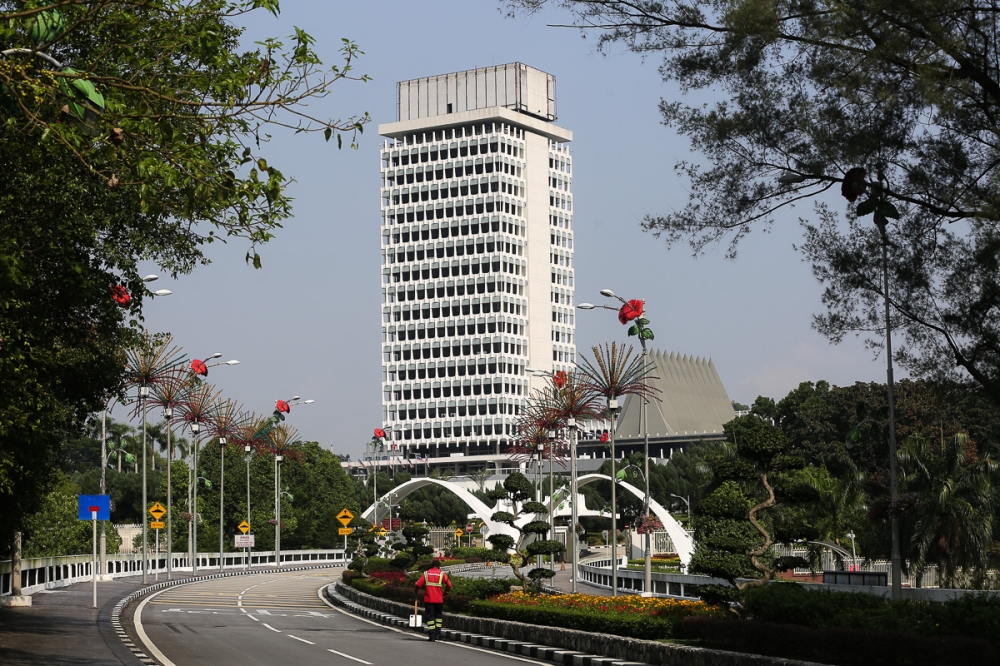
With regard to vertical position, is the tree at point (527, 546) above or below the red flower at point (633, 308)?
below

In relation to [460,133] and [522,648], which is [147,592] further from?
[460,133]

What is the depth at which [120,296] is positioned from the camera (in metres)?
22.6

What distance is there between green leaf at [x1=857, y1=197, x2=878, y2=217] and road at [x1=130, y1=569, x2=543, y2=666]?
913cm

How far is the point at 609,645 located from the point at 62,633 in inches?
493

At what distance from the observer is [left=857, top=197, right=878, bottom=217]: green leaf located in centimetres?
1812

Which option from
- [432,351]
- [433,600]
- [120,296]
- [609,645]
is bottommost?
[609,645]

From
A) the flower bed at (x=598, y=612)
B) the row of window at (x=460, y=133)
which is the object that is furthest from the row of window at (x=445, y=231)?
the flower bed at (x=598, y=612)

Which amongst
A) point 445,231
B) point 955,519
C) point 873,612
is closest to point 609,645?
point 873,612

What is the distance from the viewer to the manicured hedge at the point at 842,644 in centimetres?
1445

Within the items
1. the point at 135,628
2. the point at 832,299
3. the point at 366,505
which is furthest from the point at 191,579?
the point at 366,505

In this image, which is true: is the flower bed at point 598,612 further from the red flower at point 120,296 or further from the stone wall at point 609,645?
the red flower at point 120,296

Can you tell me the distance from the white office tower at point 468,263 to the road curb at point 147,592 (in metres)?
82.6

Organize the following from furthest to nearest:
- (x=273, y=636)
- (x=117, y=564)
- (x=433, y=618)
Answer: (x=117, y=564), (x=273, y=636), (x=433, y=618)

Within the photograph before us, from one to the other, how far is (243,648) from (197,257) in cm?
729
